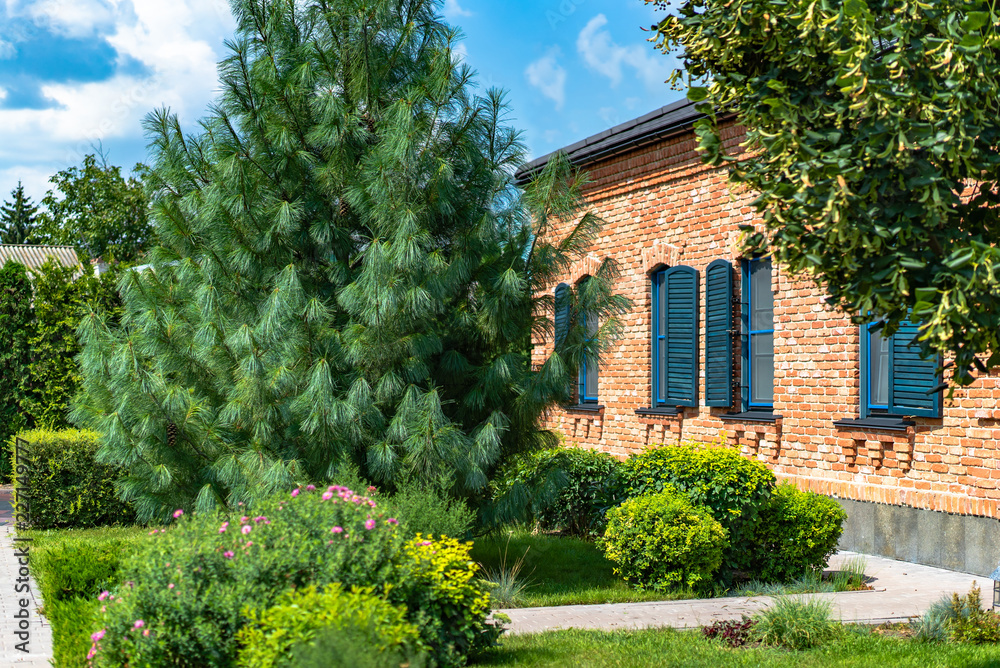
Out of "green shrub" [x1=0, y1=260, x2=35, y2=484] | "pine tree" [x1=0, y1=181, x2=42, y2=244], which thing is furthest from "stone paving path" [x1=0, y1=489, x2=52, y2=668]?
"pine tree" [x1=0, y1=181, x2=42, y2=244]

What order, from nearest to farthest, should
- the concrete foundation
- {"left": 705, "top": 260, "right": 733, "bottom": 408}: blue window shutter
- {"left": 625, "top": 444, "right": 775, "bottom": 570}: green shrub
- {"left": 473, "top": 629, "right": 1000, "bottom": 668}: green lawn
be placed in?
{"left": 473, "top": 629, "right": 1000, "bottom": 668}: green lawn, {"left": 625, "top": 444, "right": 775, "bottom": 570}: green shrub, the concrete foundation, {"left": 705, "top": 260, "right": 733, "bottom": 408}: blue window shutter

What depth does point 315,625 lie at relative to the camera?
14.6 feet

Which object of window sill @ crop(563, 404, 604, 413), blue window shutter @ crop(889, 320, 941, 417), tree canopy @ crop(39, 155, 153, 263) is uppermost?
tree canopy @ crop(39, 155, 153, 263)

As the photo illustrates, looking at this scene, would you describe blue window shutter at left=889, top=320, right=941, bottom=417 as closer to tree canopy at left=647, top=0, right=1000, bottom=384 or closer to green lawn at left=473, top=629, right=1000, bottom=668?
green lawn at left=473, top=629, right=1000, bottom=668

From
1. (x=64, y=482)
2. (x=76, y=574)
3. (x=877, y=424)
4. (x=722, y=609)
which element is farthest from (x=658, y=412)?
(x=64, y=482)

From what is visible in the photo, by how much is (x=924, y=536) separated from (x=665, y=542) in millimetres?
3536

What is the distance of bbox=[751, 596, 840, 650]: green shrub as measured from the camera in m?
6.45

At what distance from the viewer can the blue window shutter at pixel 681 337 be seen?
42.2 ft

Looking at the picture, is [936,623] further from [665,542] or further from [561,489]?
[561,489]

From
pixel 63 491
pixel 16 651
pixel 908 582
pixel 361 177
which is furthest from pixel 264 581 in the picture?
pixel 63 491

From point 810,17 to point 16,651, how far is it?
6.95 meters

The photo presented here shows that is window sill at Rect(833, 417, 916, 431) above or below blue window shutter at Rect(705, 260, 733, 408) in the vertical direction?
below

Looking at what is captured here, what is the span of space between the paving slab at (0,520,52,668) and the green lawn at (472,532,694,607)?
3865mm

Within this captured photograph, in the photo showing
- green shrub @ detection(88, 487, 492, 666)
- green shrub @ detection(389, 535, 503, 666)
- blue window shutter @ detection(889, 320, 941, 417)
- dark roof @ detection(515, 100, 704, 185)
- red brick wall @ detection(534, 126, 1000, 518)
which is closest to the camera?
green shrub @ detection(88, 487, 492, 666)
